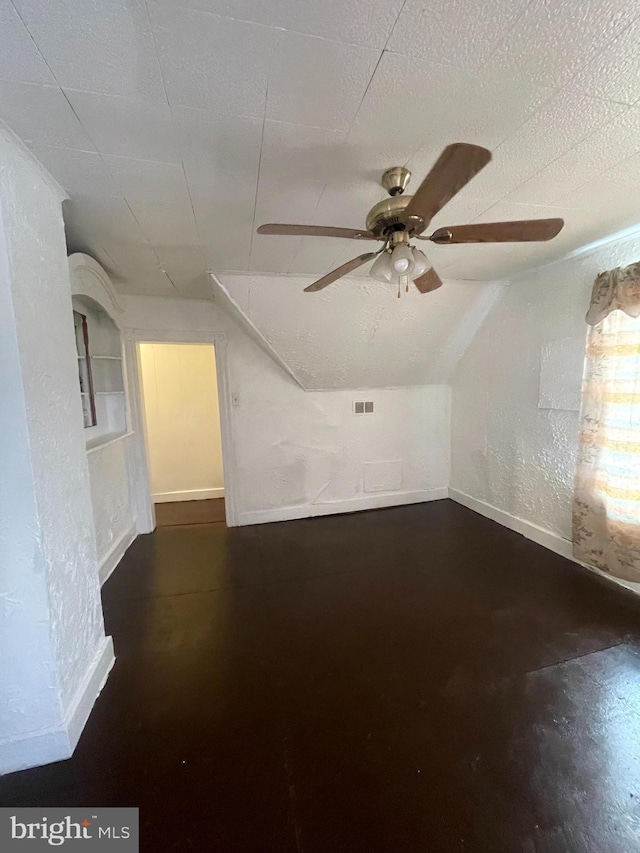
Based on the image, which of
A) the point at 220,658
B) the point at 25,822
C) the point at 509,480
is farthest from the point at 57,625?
the point at 509,480

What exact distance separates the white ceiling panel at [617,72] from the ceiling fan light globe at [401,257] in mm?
622

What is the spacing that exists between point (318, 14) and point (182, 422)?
12.9 feet

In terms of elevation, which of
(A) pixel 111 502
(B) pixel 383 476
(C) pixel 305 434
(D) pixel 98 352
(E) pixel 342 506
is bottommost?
(E) pixel 342 506

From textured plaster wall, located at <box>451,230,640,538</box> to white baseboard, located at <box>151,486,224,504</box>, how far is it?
305 centimetres

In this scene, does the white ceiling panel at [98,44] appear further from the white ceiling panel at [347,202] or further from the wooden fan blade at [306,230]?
the white ceiling panel at [347,202]

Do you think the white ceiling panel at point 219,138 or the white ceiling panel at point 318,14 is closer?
the white ceiling panel at point 318,14

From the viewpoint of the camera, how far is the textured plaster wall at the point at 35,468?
1.10m

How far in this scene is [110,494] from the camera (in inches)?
106

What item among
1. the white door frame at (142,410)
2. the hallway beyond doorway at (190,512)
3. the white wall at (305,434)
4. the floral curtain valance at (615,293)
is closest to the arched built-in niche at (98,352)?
the white door frame at (142,410)

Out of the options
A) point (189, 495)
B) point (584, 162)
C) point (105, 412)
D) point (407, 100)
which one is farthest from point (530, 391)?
point (189, 495)

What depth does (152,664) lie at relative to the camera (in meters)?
1.70

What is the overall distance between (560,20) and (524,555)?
114 inches

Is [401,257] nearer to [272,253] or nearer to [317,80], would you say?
[317,80]

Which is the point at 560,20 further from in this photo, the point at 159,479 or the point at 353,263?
the point at 159,479
